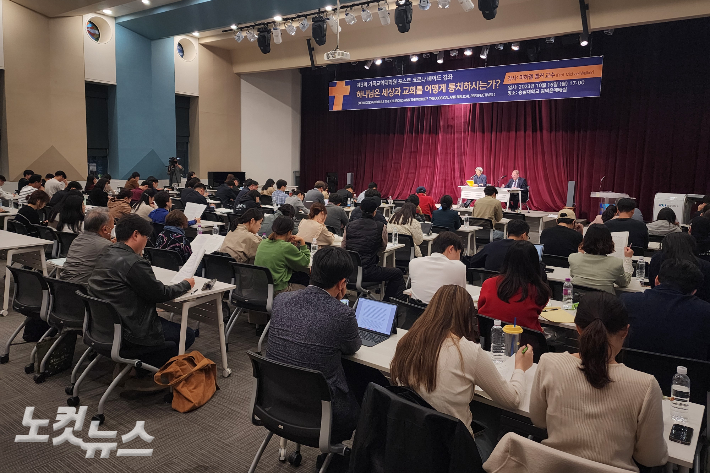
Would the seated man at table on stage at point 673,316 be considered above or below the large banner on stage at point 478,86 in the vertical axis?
below

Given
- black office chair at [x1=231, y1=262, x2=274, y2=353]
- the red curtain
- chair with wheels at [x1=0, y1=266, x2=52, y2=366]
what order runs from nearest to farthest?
chair with wheels at [x1=0, y1=266, x2=52, y2=366]
black office chair at [x1=231, y1=262, x2=274, y2=353]
the red curtain

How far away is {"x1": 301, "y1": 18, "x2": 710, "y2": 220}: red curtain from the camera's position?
36.1ft

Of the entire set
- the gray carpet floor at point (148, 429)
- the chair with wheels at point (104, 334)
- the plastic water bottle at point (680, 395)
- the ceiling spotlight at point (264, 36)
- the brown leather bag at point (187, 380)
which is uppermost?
the ceiling spotlight at point (264, 36)

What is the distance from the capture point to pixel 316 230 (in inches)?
226

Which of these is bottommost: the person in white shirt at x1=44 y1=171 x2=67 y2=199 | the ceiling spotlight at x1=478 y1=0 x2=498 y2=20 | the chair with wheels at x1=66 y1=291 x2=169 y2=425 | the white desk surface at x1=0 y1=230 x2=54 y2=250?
the chair with wheels at x1=66 y1=291 x2=169 y2=425

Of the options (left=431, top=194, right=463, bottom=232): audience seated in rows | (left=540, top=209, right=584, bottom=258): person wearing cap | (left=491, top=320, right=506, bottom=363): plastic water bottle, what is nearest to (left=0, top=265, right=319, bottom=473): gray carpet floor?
(left=491, top=320, right=506, bottom=363): plastic water bottle

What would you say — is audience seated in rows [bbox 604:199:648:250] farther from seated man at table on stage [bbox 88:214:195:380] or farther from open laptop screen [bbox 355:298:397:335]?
seated man at table on stage [bbox 88:214:195:380]

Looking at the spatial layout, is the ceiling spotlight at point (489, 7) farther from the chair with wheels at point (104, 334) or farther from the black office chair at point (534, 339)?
the chair with wheels at point (104, 334)

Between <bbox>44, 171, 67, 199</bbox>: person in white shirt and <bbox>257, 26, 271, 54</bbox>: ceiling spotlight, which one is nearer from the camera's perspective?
<bbox>44, 171, 67, 199</bbox>: person in white shirt

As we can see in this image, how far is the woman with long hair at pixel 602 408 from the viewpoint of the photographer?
1749mm

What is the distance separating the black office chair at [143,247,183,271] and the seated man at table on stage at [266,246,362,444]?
8.17 ft

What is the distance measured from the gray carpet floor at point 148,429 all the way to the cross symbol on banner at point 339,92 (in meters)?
Answer: 11.3

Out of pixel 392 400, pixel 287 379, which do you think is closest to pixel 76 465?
pixel 287 379

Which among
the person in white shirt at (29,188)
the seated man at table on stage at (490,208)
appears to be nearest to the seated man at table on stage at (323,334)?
the seated man at table on stage at (490,208)
